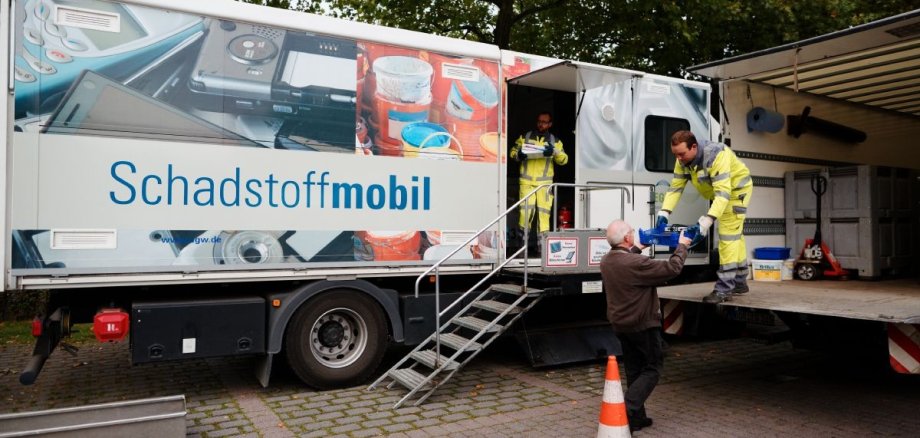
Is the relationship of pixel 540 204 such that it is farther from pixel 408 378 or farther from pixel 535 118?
pixel 408 378

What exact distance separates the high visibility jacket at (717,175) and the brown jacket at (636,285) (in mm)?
920

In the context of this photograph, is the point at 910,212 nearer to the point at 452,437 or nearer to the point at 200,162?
the point at 452,437

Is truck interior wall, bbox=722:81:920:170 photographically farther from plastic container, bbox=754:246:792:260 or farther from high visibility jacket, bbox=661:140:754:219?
high visibility jacket, bbox=661:140:754:219

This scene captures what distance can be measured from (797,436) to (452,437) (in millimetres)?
2494

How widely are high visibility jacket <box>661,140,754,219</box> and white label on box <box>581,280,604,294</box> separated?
3.64ft

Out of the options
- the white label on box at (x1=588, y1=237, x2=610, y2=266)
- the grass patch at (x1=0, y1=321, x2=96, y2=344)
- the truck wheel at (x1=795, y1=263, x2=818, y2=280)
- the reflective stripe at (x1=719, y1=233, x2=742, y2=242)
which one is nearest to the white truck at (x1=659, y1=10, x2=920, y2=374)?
the truck wheel at (x1=795, y1=263, x2=818, y2=280)

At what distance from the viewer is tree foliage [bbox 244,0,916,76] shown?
11.5m

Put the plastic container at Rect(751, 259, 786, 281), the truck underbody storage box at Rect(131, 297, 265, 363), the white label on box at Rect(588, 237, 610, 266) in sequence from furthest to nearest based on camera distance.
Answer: the plastic container at Rect(751, 259, 786, 281)
the white label on box at Rect(588, 237, 610, 266)
the truck underbody storage box at Rect(131, 297, 265, 363)

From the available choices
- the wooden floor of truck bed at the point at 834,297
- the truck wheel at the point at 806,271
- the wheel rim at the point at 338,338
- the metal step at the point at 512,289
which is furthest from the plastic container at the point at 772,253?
the wheel rim at the point at 338,338

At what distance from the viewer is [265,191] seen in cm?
575

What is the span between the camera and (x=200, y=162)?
553cm

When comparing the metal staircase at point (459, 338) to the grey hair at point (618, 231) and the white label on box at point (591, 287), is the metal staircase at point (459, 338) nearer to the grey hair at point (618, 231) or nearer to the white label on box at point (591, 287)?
the white label on box at point (591, 287)

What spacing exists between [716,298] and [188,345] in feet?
14.2

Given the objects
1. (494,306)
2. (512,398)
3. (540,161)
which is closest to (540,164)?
(540,161)
